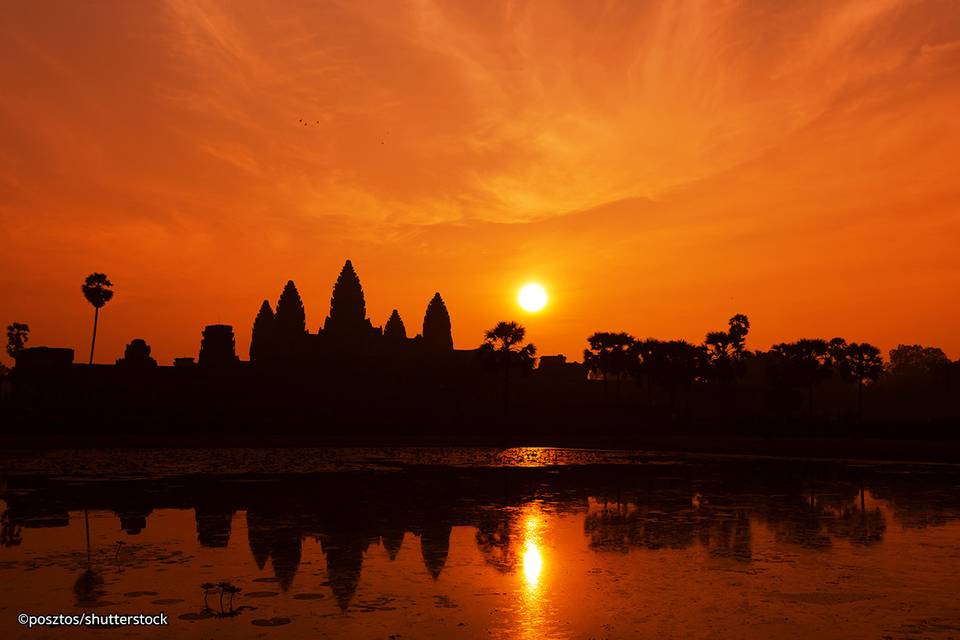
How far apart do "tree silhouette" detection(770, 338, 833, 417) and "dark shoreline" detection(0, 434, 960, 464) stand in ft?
68.0

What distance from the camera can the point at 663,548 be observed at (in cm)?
1462

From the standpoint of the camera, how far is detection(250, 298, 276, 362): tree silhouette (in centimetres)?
11123

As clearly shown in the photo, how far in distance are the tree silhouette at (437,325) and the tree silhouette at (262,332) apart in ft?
66.4

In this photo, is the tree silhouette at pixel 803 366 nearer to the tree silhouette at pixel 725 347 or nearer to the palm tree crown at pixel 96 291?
Result: the tree silhouette at pixel 725 347

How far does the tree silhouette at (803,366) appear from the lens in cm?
7138

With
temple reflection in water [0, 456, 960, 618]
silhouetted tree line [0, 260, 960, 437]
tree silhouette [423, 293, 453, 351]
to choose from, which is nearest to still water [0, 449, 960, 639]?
temple reflection in water [0, 456, 960, 618]

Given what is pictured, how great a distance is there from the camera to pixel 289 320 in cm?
10988

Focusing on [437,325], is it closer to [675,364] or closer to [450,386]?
[450,386]

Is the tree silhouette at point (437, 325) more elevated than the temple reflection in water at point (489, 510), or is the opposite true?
the tree silhouette at point (437, 325)

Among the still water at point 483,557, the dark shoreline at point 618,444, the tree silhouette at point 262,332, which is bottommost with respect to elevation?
the still water at point 483,557

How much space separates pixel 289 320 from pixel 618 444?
67.8 meters

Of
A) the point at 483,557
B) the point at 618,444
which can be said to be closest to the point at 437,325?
the point at 618,444

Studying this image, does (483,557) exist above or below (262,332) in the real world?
below

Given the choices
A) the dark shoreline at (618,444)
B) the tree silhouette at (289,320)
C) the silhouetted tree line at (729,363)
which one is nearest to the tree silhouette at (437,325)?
the tree silhouette at (289,320)
